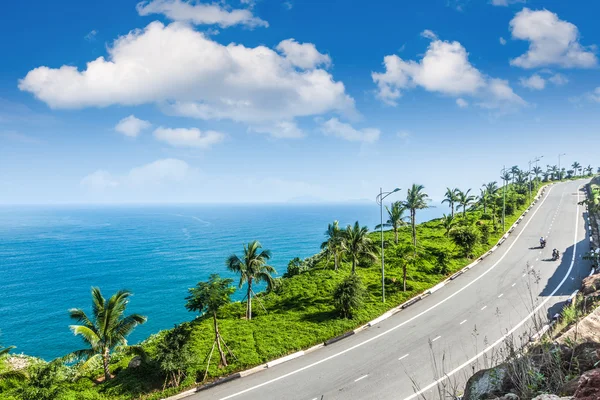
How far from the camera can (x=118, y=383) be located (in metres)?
22.2

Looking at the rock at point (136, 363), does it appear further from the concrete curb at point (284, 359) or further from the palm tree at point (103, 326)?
the concrete curb at point (284, 359)

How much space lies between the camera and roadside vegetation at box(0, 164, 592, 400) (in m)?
21.3

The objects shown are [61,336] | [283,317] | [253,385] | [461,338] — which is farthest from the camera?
[61,336]

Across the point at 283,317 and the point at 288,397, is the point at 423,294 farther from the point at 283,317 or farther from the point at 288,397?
the point at 288,397

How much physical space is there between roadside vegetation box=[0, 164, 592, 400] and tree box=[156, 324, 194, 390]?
63 mm

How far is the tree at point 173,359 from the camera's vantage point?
20.9 meters

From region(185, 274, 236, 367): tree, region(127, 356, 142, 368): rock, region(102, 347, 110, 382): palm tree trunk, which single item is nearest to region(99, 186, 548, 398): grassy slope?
region(127, 356, 142, 368): rock

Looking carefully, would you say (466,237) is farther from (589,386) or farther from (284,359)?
(589,386)

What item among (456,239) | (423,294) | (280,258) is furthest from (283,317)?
(280,258)

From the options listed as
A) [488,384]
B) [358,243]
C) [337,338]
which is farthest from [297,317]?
[488,384]

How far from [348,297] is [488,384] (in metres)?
20.5

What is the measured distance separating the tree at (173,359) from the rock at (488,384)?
18.7m

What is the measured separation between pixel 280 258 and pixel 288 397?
9169 cm

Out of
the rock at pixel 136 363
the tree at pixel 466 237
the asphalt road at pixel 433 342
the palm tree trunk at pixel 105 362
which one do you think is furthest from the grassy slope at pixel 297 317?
the palm tree trunk at pixel 105 362
